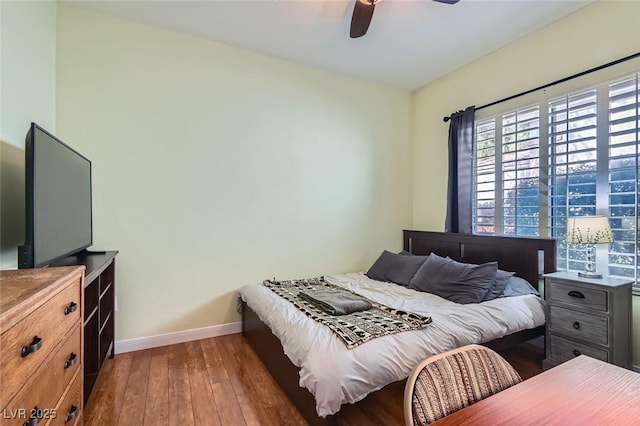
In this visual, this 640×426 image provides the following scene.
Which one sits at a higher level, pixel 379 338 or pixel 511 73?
pixel 511 73

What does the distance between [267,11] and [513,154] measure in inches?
104

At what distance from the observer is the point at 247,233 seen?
3.21 m

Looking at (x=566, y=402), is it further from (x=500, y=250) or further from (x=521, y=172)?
(x=521, y=172)

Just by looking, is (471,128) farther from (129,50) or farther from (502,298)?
(129,50)

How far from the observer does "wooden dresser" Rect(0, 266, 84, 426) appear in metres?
0.77

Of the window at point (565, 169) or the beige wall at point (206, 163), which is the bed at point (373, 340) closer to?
the window at point (565, 169)

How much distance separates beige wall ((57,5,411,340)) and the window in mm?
1377

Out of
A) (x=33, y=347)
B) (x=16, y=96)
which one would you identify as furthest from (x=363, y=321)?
(x=16, y=96)

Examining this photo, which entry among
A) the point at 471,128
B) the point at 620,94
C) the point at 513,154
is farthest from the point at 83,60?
the point at 620,94

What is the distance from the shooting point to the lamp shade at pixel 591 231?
2145 mm

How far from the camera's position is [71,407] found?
126 centimetres

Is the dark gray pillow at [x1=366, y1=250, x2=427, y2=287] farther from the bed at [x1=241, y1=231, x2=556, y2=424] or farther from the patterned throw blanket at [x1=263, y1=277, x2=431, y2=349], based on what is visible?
the patterned throw blanket at [x1=263, y1=277, x2=431, y2=349]

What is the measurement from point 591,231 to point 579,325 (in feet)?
2.23

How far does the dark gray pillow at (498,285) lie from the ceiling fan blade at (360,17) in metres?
2.33
